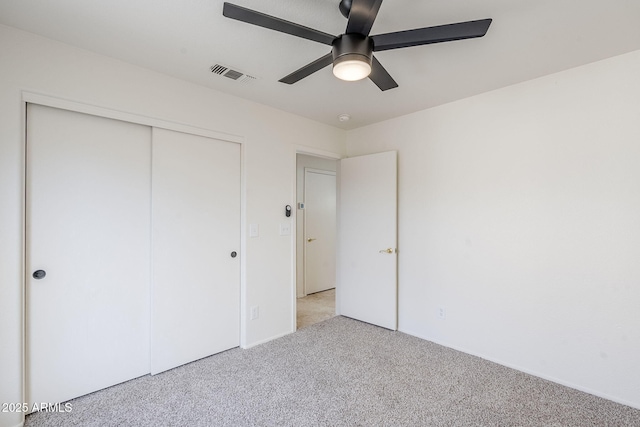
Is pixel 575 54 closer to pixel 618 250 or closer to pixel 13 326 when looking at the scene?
pixel 618 250

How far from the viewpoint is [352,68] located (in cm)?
150

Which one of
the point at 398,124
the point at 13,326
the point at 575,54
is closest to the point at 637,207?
the point at 575,54

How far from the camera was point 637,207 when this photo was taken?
2035 millimetres

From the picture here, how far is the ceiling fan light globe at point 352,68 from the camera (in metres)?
1.45

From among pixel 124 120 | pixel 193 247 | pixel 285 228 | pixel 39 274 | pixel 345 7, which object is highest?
pixel 345 7

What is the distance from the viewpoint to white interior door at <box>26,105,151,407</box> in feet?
6.38

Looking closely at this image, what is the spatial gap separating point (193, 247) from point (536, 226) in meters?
2.90

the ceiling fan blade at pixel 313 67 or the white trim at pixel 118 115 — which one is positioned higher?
the ceiling fan blade at pixel 313 67

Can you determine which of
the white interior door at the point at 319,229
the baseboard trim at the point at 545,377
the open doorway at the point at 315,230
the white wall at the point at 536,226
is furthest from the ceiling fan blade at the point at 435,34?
the white interior door at the point at 319,229

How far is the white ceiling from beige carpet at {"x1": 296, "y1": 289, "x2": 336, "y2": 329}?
8.62 feet

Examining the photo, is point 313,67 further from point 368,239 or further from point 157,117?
point 368,239

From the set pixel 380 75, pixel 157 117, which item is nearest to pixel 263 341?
pixel 157 117

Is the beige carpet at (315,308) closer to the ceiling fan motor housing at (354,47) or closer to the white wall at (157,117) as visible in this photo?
the white wall at (157,117)

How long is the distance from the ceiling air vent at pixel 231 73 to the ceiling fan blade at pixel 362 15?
1245 millimetres
